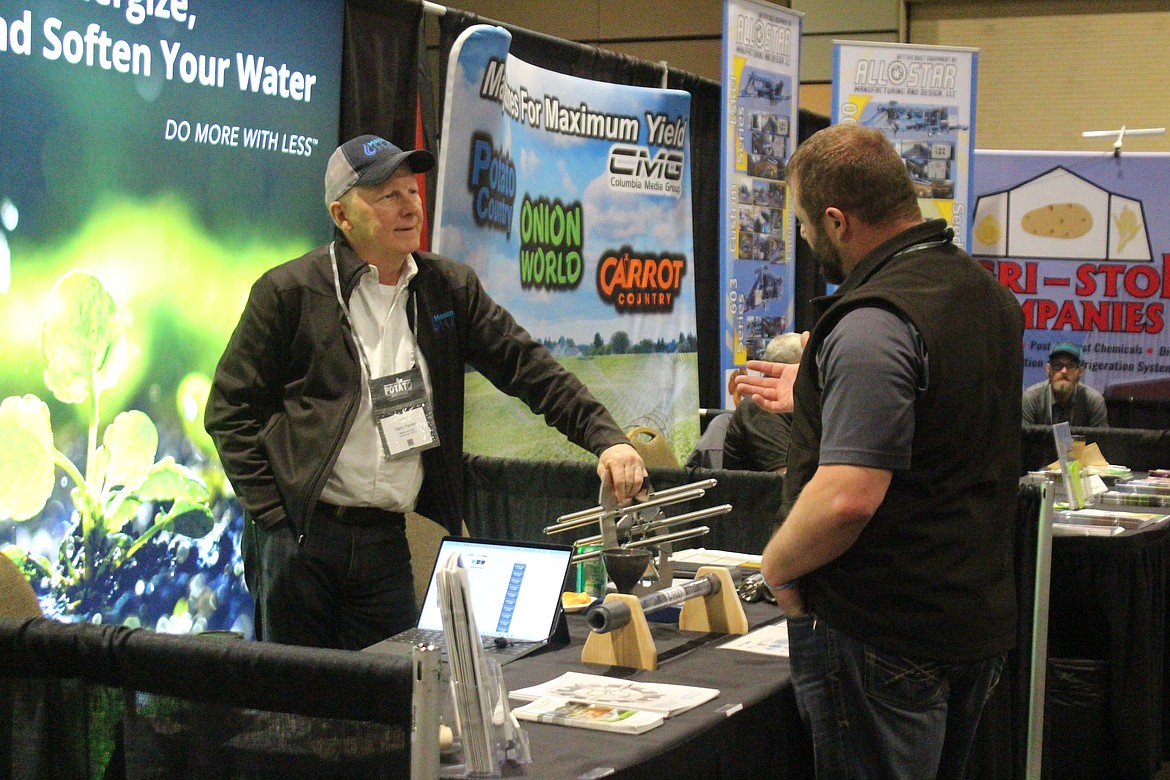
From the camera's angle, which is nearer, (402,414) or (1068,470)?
(402,414)

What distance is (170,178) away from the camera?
3.37 meters

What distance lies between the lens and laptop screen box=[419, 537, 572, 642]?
226 centimetres

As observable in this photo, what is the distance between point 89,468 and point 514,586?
139cm

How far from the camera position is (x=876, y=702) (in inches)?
70.7

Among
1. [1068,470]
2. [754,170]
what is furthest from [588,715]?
[754,170]

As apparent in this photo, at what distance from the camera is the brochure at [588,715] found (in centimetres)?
177

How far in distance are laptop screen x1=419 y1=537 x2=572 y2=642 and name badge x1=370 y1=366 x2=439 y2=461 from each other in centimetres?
26

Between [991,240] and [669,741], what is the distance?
22.8 ft

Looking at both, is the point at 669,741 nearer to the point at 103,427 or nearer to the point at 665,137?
the point at 103,427

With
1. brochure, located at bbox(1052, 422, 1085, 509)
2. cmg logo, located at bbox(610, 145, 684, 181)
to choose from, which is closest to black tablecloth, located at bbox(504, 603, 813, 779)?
brochure, located at bbox(1052, 422, 1085, 509)

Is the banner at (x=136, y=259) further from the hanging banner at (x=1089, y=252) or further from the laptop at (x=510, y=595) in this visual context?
the hanging banner at (x=1089, y=252)

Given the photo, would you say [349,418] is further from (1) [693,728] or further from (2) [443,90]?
(2) [443,90]

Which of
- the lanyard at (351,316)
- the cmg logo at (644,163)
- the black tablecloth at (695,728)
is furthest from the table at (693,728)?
the cmg logo at (644,163)

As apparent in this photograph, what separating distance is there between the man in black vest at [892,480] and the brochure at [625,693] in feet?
0.55
